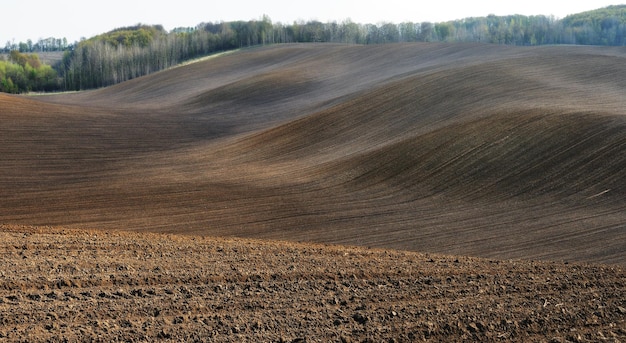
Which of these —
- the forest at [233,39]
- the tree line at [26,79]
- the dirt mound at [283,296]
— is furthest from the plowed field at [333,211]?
the forest at [233,39]

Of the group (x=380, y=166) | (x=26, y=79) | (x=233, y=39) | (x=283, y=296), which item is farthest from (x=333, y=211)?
(x=233, y=39)

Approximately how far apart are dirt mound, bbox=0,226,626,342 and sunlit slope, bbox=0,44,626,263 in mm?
6008

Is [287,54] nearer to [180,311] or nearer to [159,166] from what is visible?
[159,166]

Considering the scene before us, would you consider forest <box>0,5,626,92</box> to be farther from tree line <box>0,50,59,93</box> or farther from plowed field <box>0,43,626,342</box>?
plowed field <box>0,43,626,342</box>

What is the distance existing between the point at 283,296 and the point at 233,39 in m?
105

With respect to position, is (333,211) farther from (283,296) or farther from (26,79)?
(26,79)

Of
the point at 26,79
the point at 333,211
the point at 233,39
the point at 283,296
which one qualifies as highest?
the point at 233,39

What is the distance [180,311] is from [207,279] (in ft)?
5.19

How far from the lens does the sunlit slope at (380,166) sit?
68.5 ft

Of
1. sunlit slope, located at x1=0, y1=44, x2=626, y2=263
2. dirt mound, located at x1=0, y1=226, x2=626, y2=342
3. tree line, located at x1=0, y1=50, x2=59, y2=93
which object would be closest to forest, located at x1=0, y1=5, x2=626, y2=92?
tree line, located at x1=0, y1=50, x2=59, y2=93

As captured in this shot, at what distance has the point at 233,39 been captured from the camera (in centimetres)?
11281

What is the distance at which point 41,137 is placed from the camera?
35.3m

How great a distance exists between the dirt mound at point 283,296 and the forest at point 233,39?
85.6m

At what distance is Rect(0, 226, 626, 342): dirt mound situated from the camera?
9594mm
